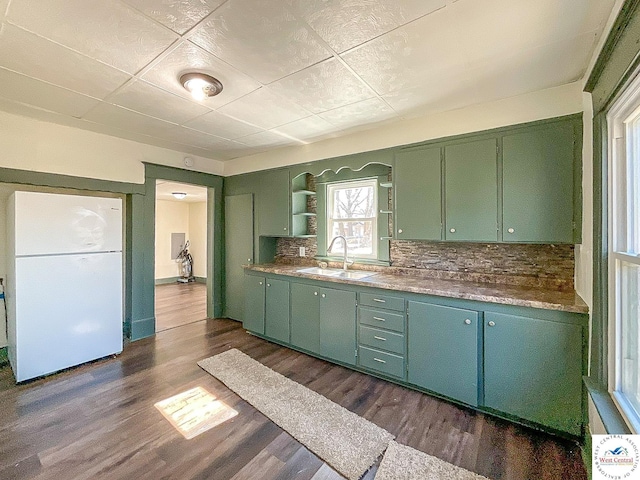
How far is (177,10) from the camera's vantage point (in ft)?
4.66

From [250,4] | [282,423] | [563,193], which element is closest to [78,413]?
[282,423]

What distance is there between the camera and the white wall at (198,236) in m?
7.94

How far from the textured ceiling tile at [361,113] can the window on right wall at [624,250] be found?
1555 millimetres

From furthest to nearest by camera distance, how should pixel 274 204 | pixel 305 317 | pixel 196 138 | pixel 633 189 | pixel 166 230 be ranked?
1. pixel 166 230
2. pixel 274 204
3. pixel 196 138
4. pixel 305 317
5. pixel 633 189

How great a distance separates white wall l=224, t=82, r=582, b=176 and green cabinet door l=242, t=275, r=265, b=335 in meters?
1.65

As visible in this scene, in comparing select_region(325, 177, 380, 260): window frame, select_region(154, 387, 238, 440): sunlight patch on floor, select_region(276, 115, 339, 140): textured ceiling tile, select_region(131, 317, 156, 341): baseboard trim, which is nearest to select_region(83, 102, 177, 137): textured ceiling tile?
select_region(276, 115, 339, 140): textured ceiling tile

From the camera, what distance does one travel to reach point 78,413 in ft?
7.09

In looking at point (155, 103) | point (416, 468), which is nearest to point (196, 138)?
point (155, 103)

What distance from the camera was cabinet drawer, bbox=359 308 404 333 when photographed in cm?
254

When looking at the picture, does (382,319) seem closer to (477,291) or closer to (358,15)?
(477,291)

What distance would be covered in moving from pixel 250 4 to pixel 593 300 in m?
2.45

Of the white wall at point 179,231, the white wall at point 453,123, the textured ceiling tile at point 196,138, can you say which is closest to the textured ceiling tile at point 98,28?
the textured ceiling tile at point 196,138

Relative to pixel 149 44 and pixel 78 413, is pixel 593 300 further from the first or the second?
pixel 78 413

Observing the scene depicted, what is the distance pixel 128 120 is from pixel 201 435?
2.95m
